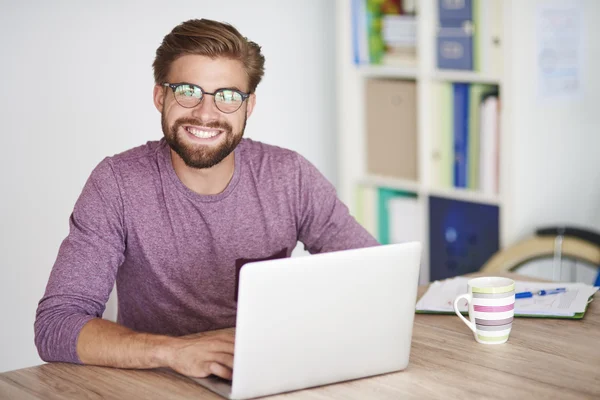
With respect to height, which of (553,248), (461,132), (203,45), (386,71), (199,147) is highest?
(203,45)

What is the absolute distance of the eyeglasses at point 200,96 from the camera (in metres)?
1.93

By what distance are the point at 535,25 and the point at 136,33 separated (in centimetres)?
136

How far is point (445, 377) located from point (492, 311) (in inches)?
7.9

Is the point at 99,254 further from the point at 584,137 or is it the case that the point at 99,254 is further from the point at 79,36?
the point at 584,137

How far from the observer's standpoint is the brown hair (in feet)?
6.38

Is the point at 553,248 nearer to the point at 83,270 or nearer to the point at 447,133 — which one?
the point at 447,133

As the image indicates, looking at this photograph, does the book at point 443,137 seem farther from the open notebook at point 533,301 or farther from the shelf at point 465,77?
the open notebook at point 533,301

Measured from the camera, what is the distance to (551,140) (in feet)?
9.89

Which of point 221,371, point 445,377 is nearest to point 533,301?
point 445,377

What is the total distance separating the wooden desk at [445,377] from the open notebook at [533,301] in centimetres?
10

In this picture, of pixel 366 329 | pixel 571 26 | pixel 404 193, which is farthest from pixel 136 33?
pixel 366 329

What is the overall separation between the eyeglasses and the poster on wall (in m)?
1.38

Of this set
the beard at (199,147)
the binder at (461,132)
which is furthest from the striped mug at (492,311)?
the binder at (461,132)

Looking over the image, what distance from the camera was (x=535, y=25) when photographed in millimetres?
2918
